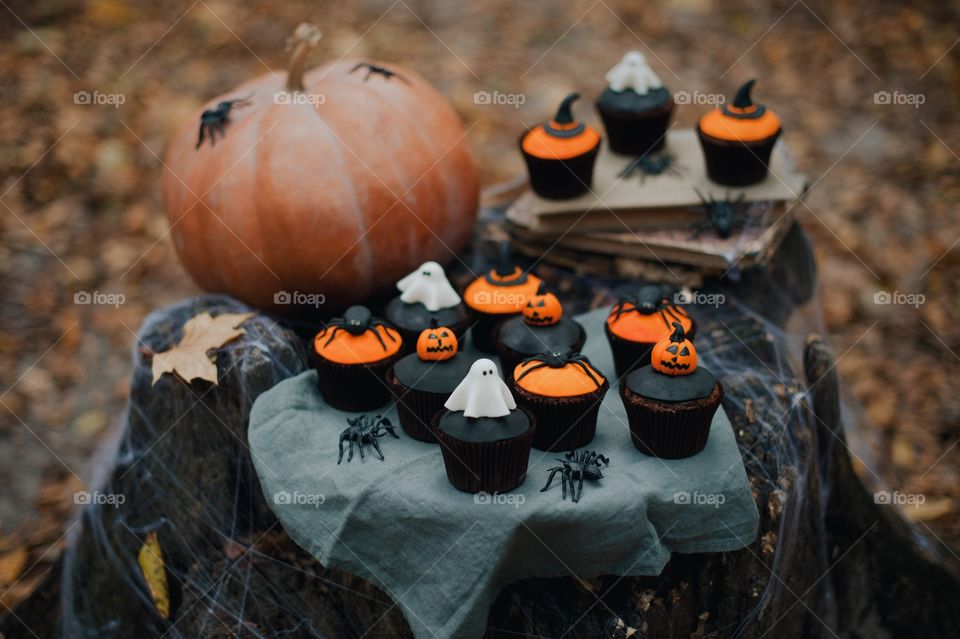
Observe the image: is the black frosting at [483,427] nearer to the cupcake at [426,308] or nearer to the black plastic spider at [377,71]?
the cupcake at [426,308]

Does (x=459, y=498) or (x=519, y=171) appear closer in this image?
(x=459, y=498)

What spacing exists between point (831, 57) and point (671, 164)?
3.46 m

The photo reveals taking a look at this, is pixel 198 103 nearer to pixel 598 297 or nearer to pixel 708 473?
pixel 598 297

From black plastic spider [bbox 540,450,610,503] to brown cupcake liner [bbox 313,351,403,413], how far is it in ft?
1.97

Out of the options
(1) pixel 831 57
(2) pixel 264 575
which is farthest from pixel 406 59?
(2) pixel 264 575

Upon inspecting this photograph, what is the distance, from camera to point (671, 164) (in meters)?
3.70

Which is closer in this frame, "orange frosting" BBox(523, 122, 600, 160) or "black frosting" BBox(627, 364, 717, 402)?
"black frosting" BBox(627, 364, 717, 402)

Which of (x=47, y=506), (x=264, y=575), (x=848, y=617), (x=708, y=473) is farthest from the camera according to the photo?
(x=47, y=506)

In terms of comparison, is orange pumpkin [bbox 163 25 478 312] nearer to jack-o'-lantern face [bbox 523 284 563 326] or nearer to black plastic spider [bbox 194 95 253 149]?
black plastic spider [bbox 194 95 253 149]

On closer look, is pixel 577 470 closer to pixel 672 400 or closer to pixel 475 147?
pixel 672 400

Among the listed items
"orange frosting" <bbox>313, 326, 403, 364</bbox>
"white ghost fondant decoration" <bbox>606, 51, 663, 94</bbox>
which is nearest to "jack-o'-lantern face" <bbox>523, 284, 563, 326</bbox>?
"orange frosting" <bbox>313, 326, 403, 364</bbox>

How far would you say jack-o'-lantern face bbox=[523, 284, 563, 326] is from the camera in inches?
113

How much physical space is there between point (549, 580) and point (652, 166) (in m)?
1.73

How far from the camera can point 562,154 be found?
11.1 ft
